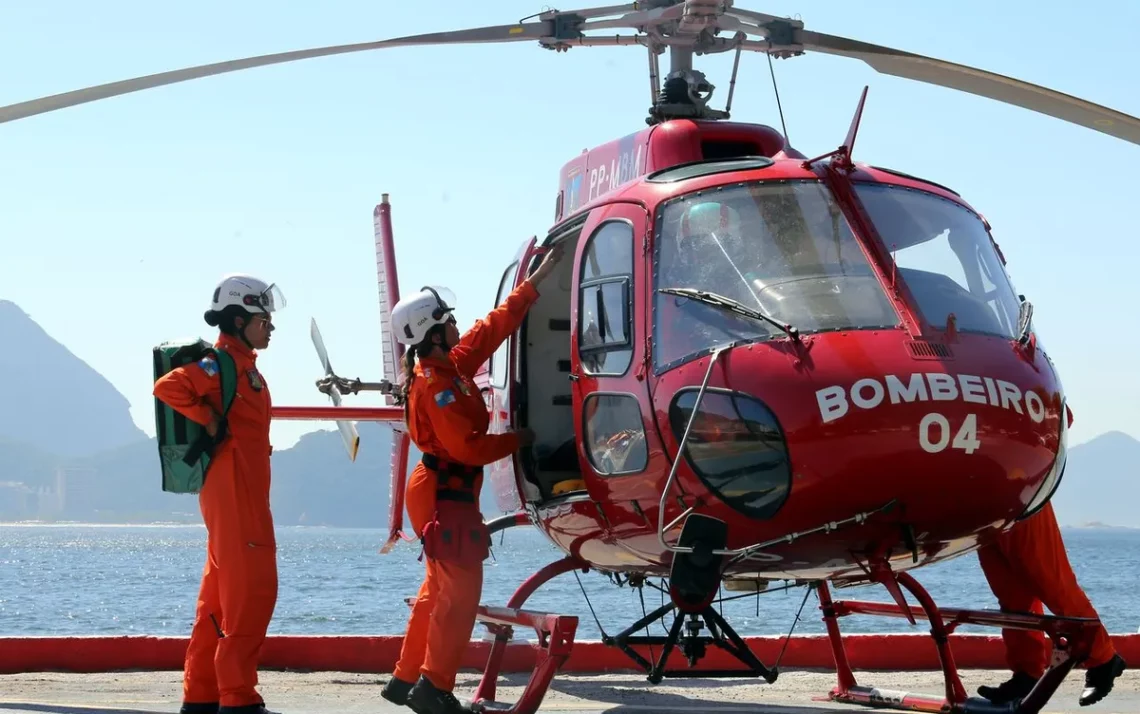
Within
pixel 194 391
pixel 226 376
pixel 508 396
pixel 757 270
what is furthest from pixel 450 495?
pixel 757 270

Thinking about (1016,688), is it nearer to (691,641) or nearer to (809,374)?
(691,641)

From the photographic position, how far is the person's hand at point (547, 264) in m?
7.14

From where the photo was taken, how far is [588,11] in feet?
27.0

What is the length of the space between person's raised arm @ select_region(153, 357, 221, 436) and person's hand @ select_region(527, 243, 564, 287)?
62.6 inches

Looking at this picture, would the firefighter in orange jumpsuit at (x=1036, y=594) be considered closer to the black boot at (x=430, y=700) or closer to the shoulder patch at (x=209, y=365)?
the black boot at (x=430, y=700)

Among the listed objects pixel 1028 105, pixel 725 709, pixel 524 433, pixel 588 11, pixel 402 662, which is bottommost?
pixel 725 709

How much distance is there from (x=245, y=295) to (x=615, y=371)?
70.5 inches

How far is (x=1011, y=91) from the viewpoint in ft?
21.3

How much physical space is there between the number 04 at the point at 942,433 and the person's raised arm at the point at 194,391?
3074mm

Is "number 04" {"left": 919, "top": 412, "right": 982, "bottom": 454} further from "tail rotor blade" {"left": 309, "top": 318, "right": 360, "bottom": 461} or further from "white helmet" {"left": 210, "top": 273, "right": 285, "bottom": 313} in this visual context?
"tail rotor blade" {"left": 309, "top": 318, "right": 360, "bottom": 461}

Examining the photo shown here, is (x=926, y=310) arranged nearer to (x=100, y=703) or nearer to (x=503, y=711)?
(x=503, y=711)

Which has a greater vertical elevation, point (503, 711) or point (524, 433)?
point (524, 433)

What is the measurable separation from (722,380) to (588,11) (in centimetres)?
330

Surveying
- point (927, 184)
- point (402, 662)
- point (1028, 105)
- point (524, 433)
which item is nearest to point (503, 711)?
point (402, 662)
